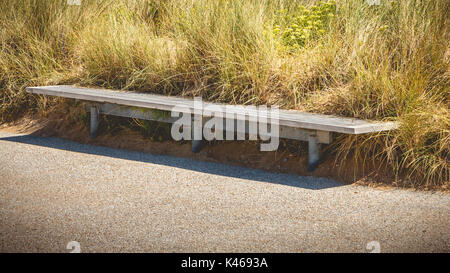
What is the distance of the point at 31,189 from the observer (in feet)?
16.0

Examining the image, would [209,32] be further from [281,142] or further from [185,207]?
[185,207]

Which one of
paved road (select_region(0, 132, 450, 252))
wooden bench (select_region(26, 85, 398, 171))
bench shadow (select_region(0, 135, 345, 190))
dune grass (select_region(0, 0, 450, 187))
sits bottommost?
bench shadow (select_region(0, 135, 345, 190))

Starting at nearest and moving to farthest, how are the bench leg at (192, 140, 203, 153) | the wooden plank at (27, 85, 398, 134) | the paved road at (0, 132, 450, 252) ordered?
the paved road at (0, 132, 450, 252), the wooden plank at (27, 85, 398, 134), the bench leg at (192, 140, 203, 153)

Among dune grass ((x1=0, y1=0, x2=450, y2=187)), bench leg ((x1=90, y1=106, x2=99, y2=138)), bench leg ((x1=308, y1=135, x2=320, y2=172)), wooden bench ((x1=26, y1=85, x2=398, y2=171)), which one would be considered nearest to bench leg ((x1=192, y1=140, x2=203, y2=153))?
wooden bench ((x1=26, y1=85, x2=398, y2=171))

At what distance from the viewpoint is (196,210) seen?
14.2 feet

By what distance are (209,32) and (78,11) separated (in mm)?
2303

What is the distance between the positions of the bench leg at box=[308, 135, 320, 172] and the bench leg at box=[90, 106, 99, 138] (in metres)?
2.52

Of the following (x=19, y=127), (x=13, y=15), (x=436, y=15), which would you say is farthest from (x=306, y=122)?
(x=13, y=15)

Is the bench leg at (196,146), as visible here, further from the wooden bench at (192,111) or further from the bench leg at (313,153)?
the bench leg at (313,153)

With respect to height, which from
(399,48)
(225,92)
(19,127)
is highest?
(399,48)

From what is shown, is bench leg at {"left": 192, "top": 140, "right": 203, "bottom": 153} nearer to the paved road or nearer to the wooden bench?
the wooden bench

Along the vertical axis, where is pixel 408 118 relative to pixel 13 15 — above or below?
below

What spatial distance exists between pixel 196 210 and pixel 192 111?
1444mm

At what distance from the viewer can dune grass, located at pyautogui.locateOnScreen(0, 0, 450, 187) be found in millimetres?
5160
